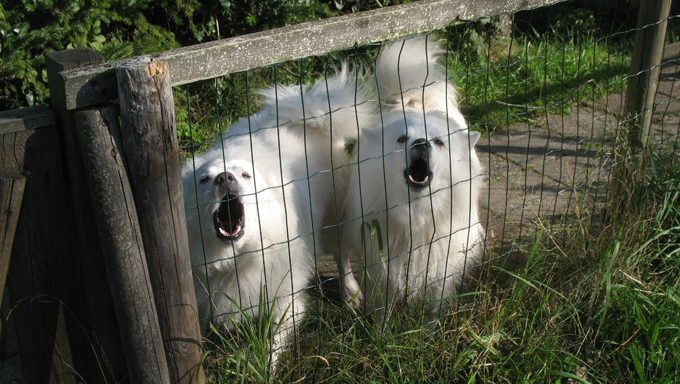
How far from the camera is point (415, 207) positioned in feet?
12.8

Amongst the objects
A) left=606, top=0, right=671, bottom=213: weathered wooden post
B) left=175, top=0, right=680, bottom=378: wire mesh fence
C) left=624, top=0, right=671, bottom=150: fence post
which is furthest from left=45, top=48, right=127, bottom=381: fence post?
left=624, top=0, right=671, bottom=150: fence post

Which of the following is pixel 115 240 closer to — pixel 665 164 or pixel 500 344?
pixel 500 344

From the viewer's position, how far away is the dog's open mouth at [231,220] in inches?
137

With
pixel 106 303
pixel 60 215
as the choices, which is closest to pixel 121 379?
pixel 106 303

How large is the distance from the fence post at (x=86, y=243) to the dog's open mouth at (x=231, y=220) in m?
0.74

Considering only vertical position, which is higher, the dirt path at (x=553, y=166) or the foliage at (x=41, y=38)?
the foliage at (x=41, y=38)

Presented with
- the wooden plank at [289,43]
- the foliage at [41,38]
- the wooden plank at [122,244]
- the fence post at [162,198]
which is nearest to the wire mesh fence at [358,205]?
the wooden plank at [289,43]

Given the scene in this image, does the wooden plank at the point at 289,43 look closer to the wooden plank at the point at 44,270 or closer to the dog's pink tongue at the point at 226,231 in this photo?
the wooden plank at the point at 44,270

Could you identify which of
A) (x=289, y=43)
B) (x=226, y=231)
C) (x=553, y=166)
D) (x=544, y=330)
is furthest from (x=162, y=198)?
(x=553, y=166)

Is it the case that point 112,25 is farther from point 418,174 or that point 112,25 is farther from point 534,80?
point 534,80

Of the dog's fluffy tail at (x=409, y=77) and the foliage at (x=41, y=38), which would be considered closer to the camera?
the dog's fluffy tail at (x=409, y=77)

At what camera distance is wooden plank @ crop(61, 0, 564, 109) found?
2.47 m

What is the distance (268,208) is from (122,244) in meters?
1.13

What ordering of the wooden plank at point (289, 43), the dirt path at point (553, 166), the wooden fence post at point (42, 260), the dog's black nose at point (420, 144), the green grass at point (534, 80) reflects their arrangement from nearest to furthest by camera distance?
the wooden plank at point (289, 43) < the wooden fence post at point (42, 260) < the dog's black nose at point (420, 144) < the dirt path at point (553, 166) < the green grass at point (534, 80)
